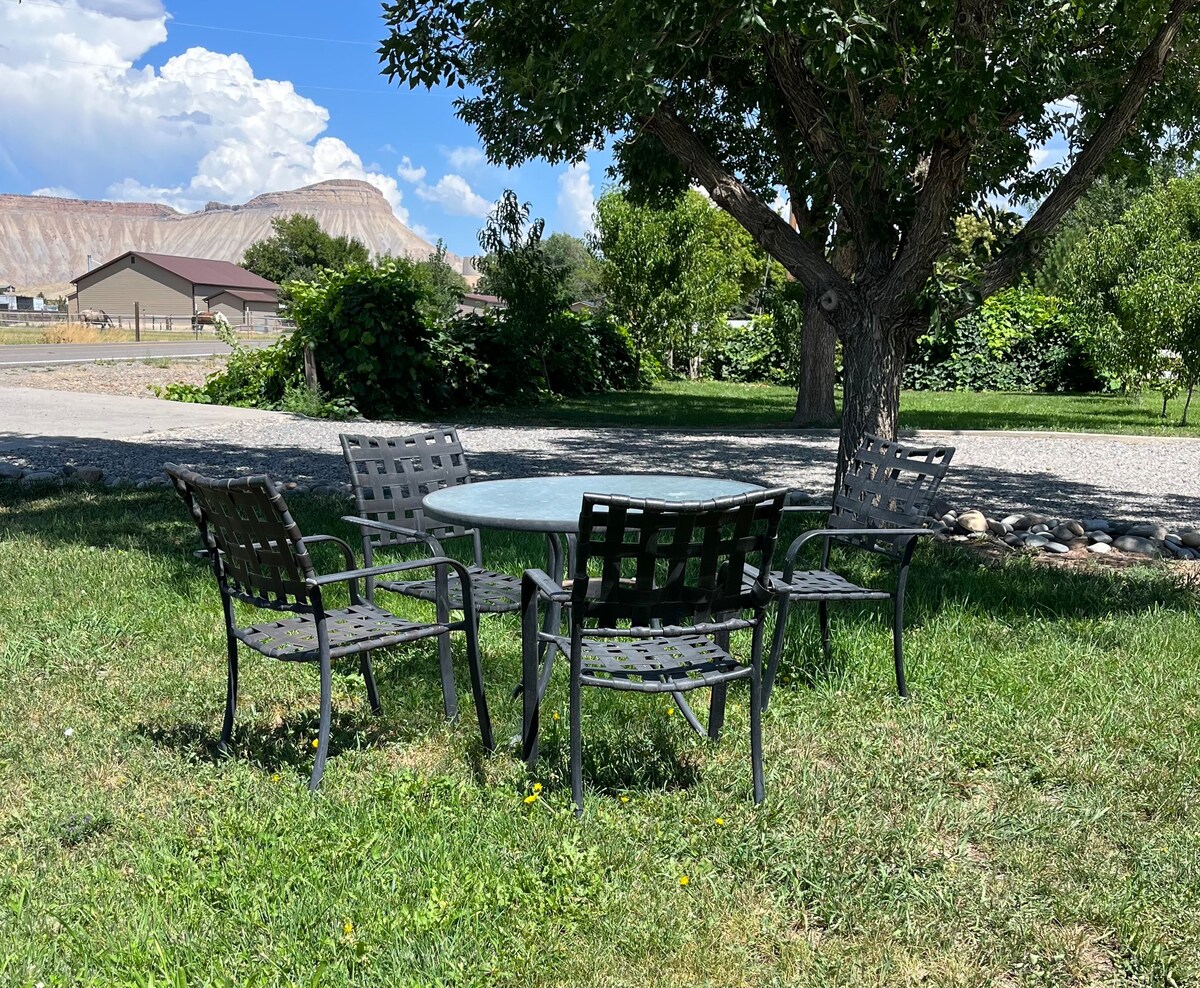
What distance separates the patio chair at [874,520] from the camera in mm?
4195

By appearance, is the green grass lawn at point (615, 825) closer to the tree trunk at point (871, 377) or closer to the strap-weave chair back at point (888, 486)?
the strap-weave chair back at point (888, 486)

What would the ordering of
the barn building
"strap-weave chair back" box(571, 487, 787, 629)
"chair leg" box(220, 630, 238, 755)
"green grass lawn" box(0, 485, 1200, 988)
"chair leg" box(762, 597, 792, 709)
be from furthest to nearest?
1. the barn building
2. "chair leg" box(762, 597, 792, 709)
3. "chair leg" box(220, 630, 238, 755)
4. "strap-weave chair back" box(571, 487, 787, 629)
5. "green grass lawn" box(0, 485, 1200, 988)

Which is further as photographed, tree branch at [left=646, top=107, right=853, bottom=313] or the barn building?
the barn building

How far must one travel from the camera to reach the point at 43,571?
20.0ft

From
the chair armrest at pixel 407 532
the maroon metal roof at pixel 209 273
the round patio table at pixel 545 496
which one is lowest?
the chair armrest at pixel 407 532

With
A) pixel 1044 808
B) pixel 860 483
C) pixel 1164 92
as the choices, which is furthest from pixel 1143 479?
pixel 1044 808

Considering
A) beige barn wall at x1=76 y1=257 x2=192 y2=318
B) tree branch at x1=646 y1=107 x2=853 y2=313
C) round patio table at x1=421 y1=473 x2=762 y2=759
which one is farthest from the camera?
beige barn wall at x1=76 y1=257 x2=192 y2=318

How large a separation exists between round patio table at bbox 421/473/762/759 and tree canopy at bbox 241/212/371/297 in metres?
80.8

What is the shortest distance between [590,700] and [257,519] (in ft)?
5.06

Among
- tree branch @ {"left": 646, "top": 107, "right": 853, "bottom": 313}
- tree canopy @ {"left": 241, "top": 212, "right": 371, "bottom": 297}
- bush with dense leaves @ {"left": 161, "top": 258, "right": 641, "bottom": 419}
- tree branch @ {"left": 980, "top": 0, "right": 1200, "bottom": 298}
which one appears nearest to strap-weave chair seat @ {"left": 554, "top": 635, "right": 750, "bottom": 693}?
tree branch @ {"left": 646, "top": 107, "right": 853, "bottom": 313}

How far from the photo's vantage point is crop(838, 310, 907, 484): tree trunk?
7.26 meters

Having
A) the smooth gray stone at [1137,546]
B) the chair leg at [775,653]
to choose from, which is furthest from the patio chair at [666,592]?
the smooth gray stone at [1137,546]

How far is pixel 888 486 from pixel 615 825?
86.0 inches

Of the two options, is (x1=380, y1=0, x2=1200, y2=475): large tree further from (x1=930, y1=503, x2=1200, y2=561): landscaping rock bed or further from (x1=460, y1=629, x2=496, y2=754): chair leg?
(x1=460, y1=629, x2=496, y2=754): chair leg
